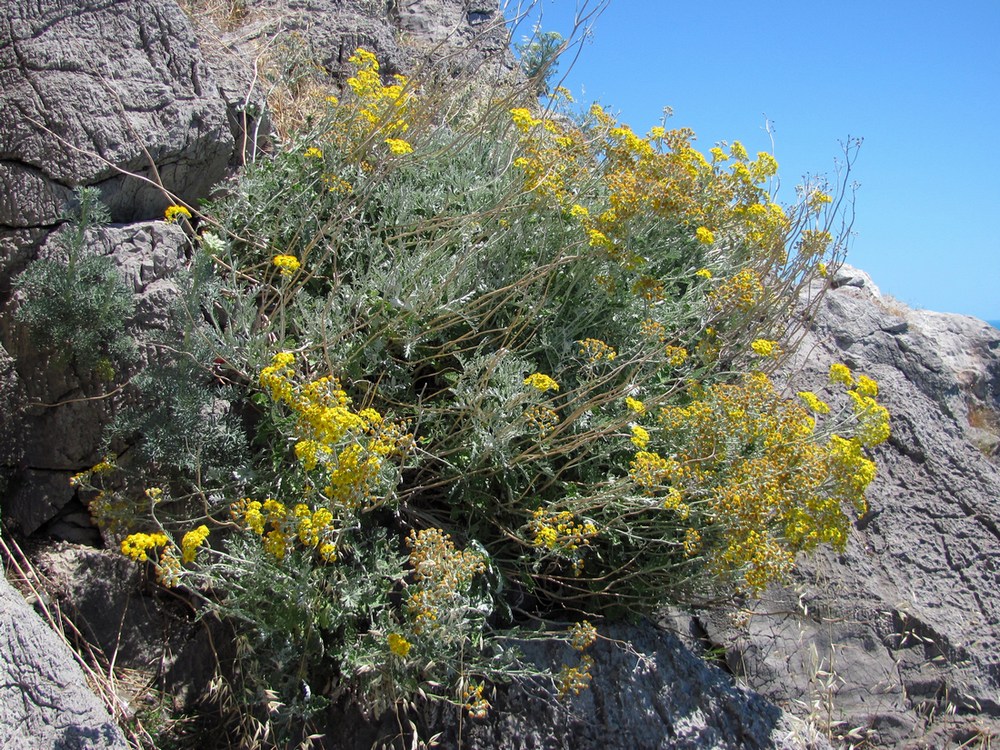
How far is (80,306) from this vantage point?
2889 mm

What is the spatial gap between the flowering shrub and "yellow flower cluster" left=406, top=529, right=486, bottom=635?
11 millimetres

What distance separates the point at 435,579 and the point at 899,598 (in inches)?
107

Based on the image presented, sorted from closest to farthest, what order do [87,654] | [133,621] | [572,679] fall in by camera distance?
[572,679] < [87,654] < [133,621]

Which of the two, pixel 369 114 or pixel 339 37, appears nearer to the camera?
pixel 369 114

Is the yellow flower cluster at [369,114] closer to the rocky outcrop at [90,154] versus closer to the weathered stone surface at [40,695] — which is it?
the rocky outcrop at [90,154]

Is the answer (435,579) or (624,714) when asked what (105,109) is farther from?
(624,714)

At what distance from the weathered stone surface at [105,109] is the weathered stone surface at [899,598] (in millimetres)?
3117

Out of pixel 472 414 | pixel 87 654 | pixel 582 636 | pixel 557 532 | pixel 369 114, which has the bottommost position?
pixel 87 654

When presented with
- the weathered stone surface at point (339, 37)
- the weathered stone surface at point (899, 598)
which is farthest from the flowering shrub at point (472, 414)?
the weathered stone surface at point (339, 37)

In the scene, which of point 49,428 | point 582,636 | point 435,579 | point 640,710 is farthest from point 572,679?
point 49,428

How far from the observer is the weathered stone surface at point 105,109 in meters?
3.12

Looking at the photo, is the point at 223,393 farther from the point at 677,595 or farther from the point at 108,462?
the point at 677,595

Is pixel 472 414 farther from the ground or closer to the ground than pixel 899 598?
closer to the ground

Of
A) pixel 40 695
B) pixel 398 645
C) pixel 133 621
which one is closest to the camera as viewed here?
pixel 40 695
